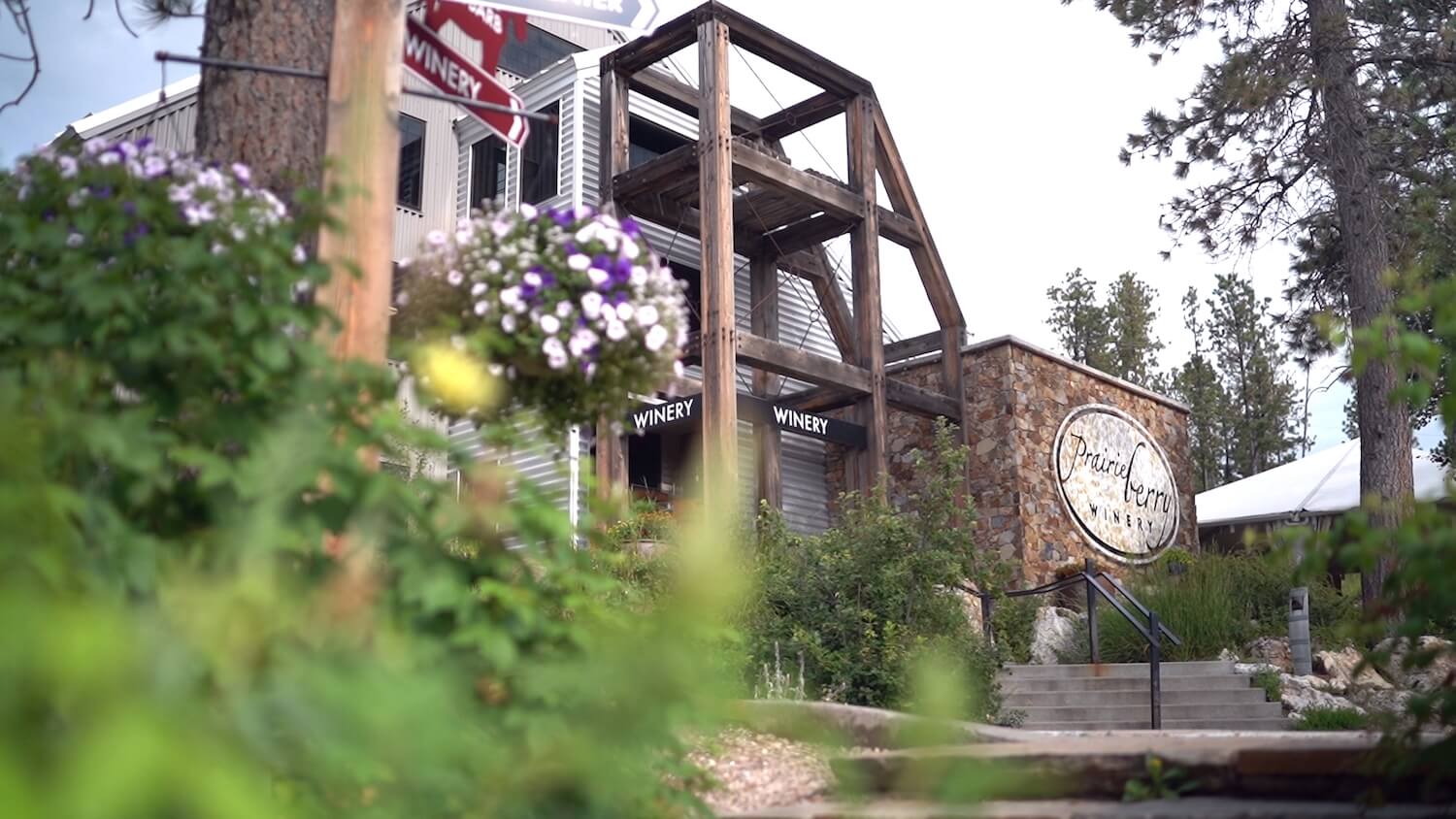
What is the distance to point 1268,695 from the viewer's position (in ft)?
31.7

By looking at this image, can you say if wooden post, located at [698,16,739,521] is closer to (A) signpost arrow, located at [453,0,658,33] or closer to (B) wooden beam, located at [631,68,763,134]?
(B) wooden beam, located at [631,68,763,134]

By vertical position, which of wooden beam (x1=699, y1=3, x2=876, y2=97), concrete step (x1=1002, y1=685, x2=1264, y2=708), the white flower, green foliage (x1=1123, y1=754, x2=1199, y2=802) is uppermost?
wooden beam (x1=699, y1=3, x2=876, y2=97)

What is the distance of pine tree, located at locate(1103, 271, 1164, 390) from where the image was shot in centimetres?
3052

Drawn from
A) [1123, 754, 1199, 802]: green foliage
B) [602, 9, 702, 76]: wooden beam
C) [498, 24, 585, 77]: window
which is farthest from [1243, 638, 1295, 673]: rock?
[498, 24, 585, 77]: window

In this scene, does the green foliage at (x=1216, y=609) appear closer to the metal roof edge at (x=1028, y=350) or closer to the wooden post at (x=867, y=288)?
the wooden post at (x=867, y=288)

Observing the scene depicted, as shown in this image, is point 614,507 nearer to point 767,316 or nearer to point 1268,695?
point 1268,695

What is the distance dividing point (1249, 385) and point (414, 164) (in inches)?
968

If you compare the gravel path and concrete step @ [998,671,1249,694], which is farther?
concrete step @ [998,671,1249,694]

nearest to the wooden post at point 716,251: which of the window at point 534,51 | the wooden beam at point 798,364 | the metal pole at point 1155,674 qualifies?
the wooden beam at point 798,364

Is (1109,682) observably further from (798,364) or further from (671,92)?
(671,92)

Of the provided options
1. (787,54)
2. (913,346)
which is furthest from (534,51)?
(913,346)

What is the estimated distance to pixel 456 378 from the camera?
286 cm

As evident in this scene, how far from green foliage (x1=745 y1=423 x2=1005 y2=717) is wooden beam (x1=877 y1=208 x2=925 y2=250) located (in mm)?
6582

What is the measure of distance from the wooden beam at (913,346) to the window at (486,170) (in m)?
5.34
